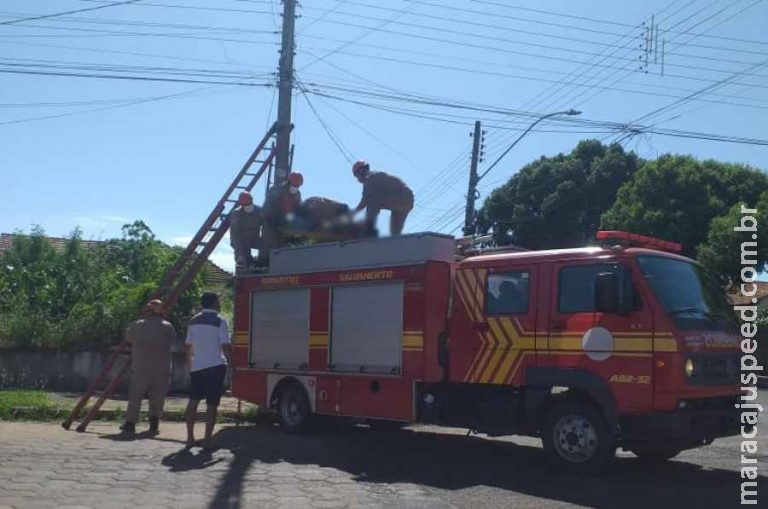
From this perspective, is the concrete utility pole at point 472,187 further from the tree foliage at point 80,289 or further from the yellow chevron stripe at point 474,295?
the yellow chevron stripe at point 474,295

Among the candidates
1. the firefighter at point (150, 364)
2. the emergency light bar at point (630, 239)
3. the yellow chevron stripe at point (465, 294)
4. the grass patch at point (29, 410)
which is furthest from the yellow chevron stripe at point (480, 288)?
the grass patch at point (29, 410)

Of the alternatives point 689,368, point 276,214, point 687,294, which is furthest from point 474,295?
point 276,214

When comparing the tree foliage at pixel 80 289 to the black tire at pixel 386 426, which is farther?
the tree foliage at pixel 80 289

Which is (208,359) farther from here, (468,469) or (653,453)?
(653,453)

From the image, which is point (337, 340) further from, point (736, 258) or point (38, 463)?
point (736, 258)

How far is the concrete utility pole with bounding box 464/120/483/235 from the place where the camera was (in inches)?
931

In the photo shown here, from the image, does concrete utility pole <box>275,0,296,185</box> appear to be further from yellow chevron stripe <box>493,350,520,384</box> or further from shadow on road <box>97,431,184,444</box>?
yellow chevron stripe <box>493,350,520,384</box>

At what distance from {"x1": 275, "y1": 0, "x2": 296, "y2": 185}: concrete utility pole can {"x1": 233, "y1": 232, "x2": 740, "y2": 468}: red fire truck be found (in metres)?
3.19

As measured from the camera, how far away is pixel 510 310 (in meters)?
9.84

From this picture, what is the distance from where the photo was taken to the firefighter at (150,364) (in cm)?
1176

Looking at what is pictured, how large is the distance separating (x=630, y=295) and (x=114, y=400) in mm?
9529

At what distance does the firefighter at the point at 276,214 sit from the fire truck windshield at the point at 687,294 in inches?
238

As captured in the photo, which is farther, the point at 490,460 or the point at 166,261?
the point at 166,261

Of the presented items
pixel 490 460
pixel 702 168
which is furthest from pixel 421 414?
pixel 702 168
